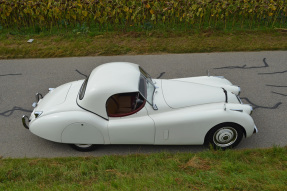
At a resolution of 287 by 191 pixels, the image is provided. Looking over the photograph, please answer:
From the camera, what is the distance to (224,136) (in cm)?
482

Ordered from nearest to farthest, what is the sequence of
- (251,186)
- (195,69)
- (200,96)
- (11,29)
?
(251,186) → (200,96) → (195,69) → (11,29)

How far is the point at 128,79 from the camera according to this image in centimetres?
489

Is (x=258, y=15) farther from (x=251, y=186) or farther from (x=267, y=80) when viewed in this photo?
(x=251, y=186)

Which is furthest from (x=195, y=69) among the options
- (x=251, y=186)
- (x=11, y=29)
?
(x=11, y=29)

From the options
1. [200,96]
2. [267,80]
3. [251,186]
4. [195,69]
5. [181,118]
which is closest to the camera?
[251,186]

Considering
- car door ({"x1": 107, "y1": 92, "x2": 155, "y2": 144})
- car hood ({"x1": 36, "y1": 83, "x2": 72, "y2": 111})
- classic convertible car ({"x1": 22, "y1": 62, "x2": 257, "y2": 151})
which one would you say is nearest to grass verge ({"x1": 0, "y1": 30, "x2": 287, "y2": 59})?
car hood ({"x1": 36, "y1": 83, "x2": 72, "y2": 111})

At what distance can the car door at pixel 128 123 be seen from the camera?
185 inches

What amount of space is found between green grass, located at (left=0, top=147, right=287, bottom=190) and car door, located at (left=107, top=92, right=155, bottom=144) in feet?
0.91

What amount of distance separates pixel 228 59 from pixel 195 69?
115 centimetres

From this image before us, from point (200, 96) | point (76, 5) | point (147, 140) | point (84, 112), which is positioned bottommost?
point (147, 140)

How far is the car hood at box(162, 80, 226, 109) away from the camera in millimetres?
4949

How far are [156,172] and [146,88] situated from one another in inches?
57.7

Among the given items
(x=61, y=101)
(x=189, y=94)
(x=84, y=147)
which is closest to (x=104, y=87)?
(x=61, y=101)

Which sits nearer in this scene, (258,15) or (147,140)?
(147,140)
